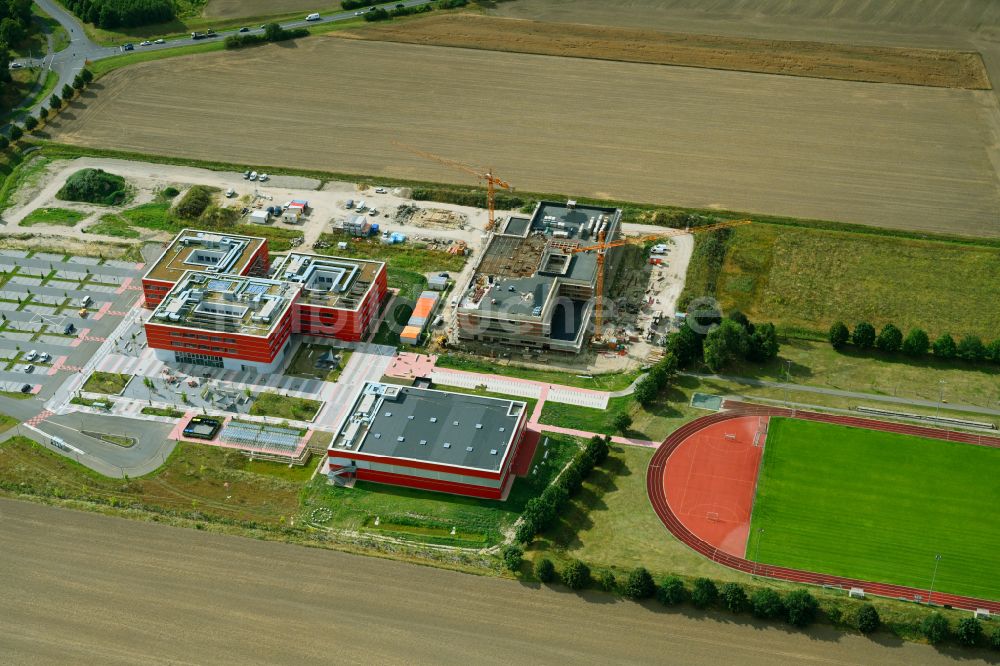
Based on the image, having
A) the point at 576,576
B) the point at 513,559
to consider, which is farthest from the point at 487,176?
the point at 576,576

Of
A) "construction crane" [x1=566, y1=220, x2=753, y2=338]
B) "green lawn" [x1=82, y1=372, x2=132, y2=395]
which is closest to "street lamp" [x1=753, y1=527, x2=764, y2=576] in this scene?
"construction crane" [x1=566, y1=220, x2=753, y2=338]

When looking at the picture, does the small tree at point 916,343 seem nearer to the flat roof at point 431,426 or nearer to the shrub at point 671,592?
the flat roof at point 431,426

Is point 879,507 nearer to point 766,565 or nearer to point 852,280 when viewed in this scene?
point 766,565

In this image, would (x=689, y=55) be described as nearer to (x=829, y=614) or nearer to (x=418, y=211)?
(x=418, y=211)

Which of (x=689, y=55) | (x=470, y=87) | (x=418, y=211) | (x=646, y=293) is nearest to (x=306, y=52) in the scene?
(x=470, y=87)

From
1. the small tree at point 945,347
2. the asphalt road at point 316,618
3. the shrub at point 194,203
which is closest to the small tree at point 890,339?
the small tree at point 945,347

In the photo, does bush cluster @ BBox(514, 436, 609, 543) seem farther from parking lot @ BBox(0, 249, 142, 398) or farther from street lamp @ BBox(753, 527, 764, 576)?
parking lot @ BBox(0, 249, 142, 398)
